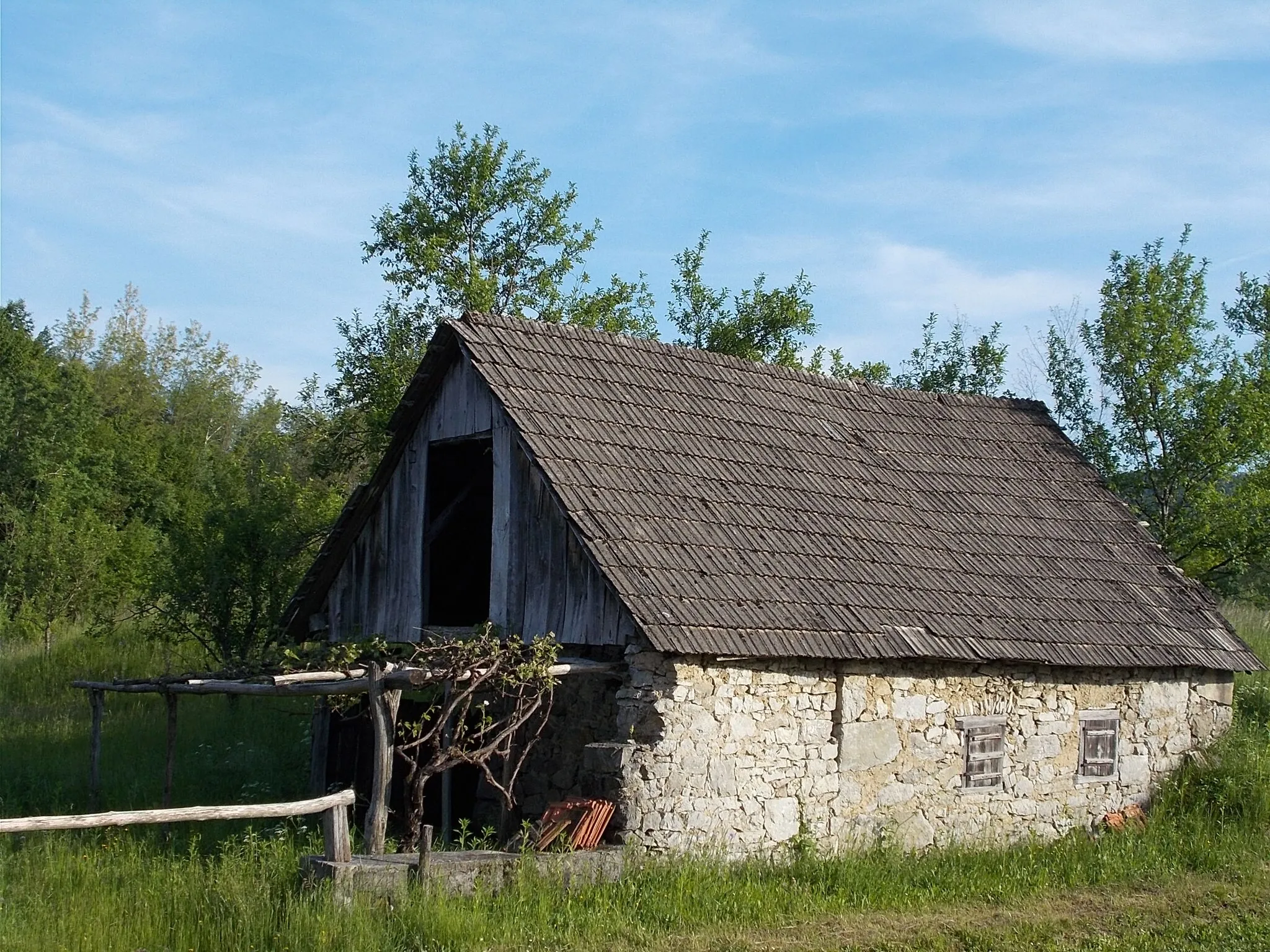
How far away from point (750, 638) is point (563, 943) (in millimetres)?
3154

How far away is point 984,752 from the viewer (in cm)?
1222

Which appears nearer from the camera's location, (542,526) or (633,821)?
(633,821)

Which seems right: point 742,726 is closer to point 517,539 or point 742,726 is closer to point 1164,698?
point 517,539

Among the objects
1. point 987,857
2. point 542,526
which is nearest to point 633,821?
point 542,526

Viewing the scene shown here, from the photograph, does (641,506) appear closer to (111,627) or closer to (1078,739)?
(1078,739)

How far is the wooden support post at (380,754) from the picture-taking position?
920 cm

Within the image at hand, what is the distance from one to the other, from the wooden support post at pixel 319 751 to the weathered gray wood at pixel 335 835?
4.41m

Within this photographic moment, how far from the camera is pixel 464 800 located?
1212cm

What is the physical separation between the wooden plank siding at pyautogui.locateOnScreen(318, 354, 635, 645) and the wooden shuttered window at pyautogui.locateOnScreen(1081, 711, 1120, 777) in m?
5.56

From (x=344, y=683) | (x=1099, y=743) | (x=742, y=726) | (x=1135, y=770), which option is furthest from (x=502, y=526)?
(x=1135, y=770)

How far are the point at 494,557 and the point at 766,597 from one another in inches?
96.1

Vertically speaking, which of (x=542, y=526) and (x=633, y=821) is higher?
(x=542, y=526)

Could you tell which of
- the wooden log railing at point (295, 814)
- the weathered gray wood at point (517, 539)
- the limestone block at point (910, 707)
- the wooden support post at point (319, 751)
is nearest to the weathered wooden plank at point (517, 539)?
the weathered gray wood at point (517, 539)

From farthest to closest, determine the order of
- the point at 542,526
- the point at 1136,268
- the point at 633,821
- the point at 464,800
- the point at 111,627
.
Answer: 1. the point at 111,627
2. the point at 1136,268
3. the point at 464,800
4. the point at 542,526
5. the point at 633,821
